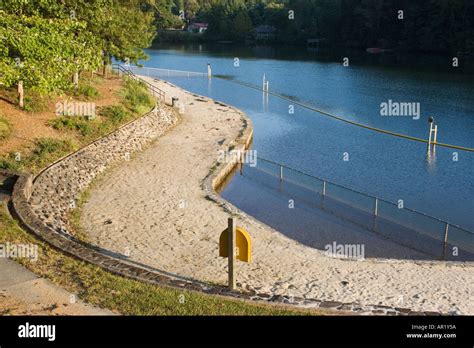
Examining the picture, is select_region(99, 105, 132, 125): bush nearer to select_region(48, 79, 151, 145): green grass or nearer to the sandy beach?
select_region(48, 79, 151, 145): green grass

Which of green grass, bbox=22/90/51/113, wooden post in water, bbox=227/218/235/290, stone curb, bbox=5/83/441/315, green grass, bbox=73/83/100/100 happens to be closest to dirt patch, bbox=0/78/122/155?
green grass, bbox=22/90/51/113

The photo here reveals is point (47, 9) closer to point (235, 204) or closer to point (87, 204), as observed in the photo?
point (87, 204)

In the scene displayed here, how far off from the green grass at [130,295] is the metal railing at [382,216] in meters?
9.50

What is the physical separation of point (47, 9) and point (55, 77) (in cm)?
731

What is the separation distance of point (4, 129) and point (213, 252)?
1230 centimetres

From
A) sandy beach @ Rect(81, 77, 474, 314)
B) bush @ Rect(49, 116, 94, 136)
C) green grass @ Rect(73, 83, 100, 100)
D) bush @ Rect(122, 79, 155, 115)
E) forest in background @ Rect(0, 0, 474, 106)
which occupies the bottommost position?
sandy beach @ Rect(81, 77, 474, 314)

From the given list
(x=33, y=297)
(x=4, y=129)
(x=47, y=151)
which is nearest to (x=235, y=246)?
(x=33, y=297)

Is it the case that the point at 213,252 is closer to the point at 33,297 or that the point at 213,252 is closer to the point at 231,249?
the point at 231,249

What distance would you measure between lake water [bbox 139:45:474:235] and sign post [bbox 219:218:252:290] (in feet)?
34.7

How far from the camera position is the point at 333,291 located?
Result: 14.6 meters

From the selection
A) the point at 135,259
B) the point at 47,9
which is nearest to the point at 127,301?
the point at 135,259

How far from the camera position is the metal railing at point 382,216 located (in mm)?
19188

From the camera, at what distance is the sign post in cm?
1285

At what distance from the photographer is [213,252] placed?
1752 cm
